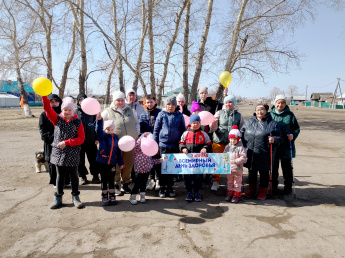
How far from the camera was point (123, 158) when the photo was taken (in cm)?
448

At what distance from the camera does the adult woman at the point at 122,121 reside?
434cm

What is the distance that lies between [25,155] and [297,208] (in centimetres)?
764

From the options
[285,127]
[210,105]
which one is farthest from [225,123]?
[285,127]

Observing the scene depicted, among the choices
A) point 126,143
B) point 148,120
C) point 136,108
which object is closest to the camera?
point 126,143

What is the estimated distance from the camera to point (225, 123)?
459 cm

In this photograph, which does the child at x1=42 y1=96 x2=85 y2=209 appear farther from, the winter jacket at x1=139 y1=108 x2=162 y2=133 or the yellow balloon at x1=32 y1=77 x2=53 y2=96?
the winter jacket at x1=139 y1=108 x2=162 y2=133

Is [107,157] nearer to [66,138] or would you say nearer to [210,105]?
[66,138]

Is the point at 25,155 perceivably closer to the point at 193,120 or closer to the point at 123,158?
the point at 123,158

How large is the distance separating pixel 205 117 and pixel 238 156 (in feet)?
2.95

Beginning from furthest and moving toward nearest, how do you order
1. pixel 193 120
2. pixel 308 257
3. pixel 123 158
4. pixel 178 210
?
pixel 123 158 → pixel 193 120 → pixel 178 210 → pixel 308 257

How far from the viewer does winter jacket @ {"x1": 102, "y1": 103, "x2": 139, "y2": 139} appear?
14.2 feet

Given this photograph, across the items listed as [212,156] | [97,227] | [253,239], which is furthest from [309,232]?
[97,227]

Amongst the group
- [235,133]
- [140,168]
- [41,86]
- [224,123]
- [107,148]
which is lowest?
[140,168]

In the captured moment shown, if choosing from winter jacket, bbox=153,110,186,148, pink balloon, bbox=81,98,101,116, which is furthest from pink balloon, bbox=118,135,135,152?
pink balloon, bbox=81,98,101,116
